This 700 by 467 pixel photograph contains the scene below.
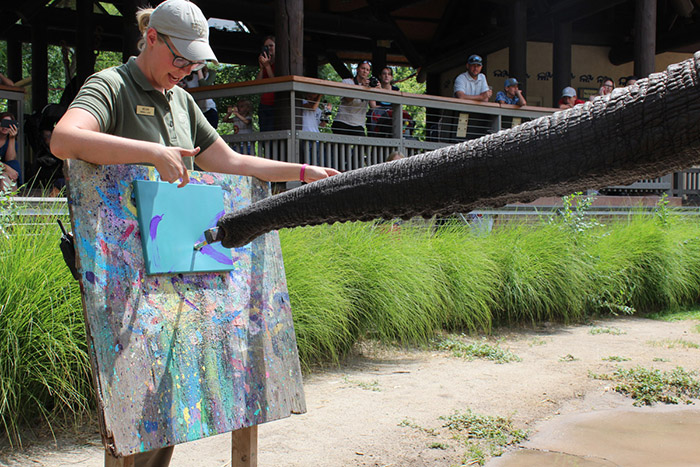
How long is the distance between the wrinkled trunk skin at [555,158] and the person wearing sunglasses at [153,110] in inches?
36.5

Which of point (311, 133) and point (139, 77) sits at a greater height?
point (311, 133)

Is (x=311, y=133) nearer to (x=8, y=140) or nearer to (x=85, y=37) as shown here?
(x=8, y=140)

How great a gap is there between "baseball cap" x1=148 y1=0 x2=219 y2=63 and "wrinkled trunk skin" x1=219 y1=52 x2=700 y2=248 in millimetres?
1152

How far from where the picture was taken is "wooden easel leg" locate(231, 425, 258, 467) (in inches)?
96.3

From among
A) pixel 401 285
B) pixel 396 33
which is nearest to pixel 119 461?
pixel 401 285

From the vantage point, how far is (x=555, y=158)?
1.06m

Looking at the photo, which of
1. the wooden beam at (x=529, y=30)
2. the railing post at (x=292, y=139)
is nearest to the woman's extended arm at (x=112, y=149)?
the railing post at (x=292, y=139)

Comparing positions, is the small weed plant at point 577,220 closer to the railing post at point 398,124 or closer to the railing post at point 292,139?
the railing post at point 398,124

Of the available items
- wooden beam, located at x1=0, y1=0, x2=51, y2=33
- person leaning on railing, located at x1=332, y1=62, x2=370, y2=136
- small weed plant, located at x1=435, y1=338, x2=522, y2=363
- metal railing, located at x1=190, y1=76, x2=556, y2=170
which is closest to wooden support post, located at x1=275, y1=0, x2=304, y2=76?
metal railing, located at x1=190, y1=76, x2=556, y2=170

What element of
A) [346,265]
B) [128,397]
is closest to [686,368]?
[346,265]

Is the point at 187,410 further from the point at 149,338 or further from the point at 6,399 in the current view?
the point at 6,399

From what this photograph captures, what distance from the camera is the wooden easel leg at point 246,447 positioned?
8.02 ft

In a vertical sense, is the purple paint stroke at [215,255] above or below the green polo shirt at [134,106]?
below

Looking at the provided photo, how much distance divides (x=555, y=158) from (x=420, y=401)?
3.85 meters
